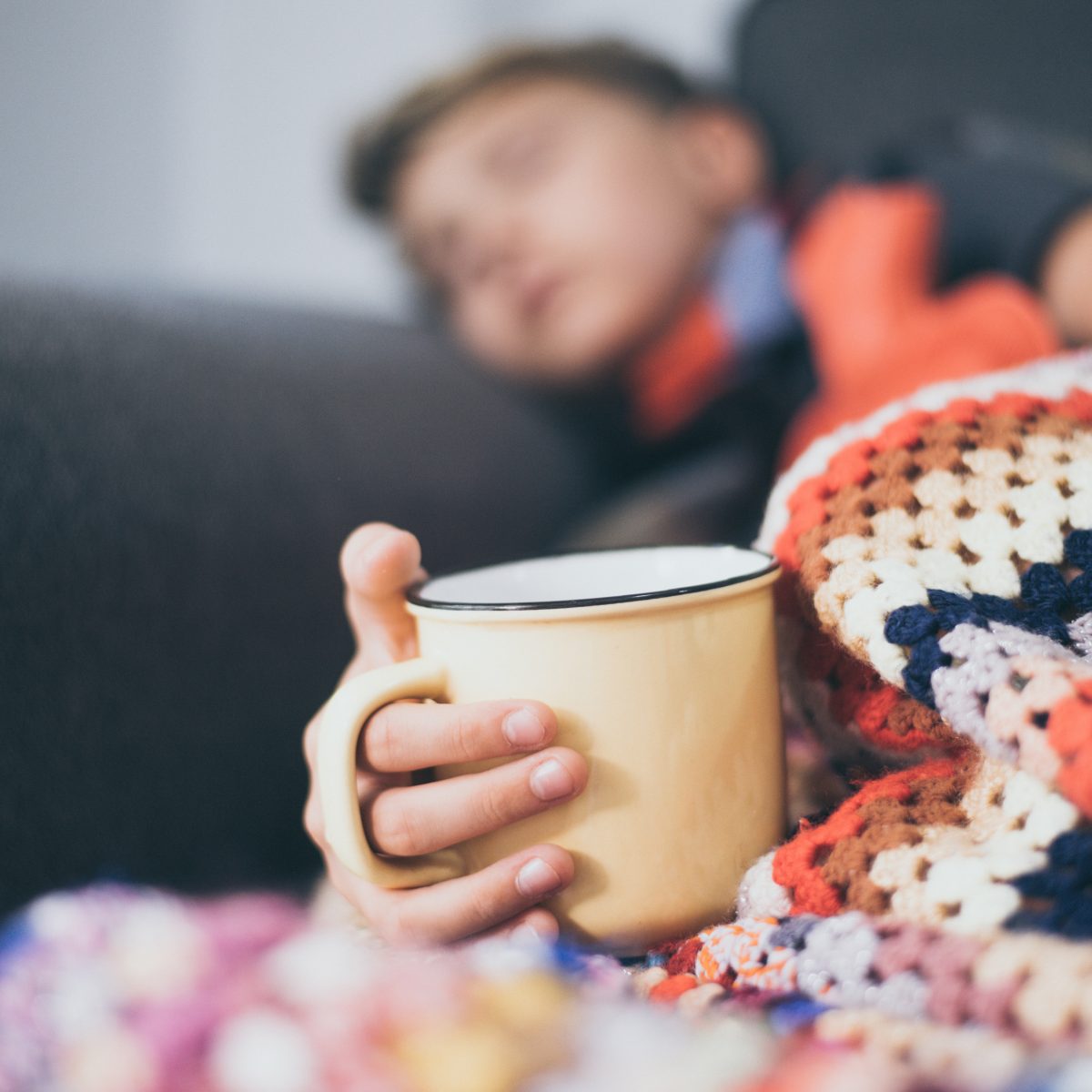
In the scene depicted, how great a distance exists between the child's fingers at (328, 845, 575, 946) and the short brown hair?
95 centimetres

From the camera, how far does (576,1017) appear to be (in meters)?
0.20

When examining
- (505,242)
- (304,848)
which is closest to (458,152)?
(505,242)

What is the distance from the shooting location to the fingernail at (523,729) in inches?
10.7

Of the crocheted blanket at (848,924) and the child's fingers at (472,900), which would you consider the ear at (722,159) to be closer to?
the crocheted blanket at (848,924)

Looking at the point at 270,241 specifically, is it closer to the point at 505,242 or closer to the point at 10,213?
the point at 10,213

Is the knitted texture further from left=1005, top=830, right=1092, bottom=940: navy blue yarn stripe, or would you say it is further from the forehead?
the forehead

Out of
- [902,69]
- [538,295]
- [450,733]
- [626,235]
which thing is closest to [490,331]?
[538,295]

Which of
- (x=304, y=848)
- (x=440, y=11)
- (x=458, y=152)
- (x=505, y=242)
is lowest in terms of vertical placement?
(x=304, y=848)

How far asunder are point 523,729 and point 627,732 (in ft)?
0.10

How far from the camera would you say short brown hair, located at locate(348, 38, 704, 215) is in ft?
3.44

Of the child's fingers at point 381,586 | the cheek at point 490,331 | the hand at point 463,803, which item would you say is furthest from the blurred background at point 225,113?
the hand at point 463,803

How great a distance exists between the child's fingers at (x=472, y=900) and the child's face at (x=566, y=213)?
68cm

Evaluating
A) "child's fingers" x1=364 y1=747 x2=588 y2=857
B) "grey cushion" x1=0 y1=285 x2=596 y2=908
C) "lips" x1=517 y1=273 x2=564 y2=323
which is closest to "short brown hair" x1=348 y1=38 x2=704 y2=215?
"lips" x1=517 y1=273 x2=564 y2=323

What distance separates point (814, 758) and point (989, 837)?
13 centimetres
